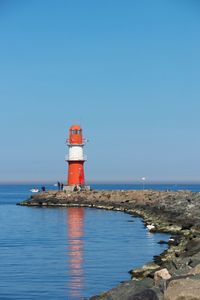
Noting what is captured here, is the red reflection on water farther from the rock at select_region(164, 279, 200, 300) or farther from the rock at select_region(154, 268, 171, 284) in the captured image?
the rock at select_region(164, 279, 200, 300)

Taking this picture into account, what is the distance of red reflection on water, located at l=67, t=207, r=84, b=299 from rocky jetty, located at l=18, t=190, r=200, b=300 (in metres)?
1.41

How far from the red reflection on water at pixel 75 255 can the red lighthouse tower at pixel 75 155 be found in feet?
46.3

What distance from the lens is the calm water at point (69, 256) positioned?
14969mm

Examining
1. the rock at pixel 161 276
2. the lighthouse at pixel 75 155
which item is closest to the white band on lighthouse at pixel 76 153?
the lighthouse at pixel 75 155

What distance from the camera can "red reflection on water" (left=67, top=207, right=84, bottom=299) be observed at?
14852mm

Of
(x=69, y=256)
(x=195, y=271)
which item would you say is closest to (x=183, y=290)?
(x=195, y=271)

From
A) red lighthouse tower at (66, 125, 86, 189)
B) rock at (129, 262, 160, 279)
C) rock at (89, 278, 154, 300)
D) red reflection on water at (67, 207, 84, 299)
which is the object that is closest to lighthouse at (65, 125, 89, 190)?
red lighthouse tower at (66, 125, 86, 189)

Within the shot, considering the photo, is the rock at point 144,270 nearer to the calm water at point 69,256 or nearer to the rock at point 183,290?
the calm water at point 69,256

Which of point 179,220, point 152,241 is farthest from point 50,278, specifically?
point 179,220

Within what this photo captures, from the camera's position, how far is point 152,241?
78.6ft

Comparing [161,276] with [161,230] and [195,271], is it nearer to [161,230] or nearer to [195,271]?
[195,271]

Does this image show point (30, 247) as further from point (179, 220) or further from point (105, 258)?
point (179, 220)

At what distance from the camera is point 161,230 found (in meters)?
27.5

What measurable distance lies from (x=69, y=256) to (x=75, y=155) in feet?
101
